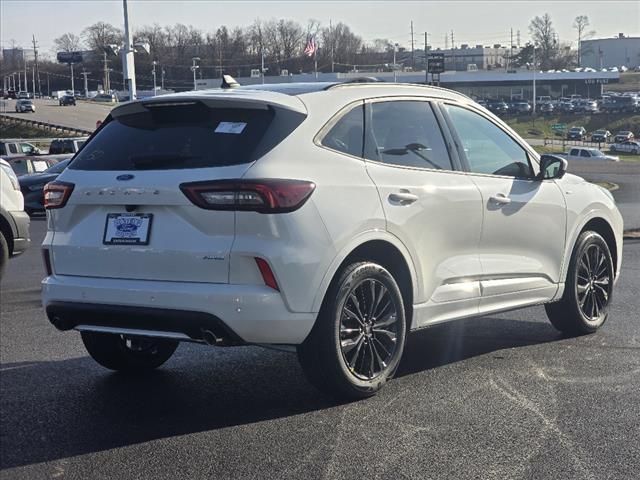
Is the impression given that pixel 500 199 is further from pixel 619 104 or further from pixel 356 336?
pixel 619 104

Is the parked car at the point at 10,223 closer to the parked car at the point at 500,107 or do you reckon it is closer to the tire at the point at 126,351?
the tire at the point at 126,351

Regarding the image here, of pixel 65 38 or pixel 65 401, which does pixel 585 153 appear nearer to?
pixel 65 401

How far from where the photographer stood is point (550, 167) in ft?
23.5

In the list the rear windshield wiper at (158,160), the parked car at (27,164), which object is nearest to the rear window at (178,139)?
the rear windshield wiper at (158,160)

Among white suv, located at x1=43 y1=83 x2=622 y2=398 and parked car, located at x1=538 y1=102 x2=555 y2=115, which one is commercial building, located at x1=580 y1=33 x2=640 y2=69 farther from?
white suv, located at x1=43 y1=83 x2=622 y2=398

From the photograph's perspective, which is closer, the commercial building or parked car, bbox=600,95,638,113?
the commercial building

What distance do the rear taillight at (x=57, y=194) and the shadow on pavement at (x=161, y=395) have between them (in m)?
1.17

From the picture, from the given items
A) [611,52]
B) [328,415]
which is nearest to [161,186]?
[328,415]

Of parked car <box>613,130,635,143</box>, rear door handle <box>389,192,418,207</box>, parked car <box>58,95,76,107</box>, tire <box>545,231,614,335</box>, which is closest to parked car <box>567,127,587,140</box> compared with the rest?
parked car <box>613,130,635,143</box>

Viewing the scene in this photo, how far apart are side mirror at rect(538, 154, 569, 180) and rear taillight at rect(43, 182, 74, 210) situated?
11.3 feet

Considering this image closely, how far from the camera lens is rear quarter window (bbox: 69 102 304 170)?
521cm

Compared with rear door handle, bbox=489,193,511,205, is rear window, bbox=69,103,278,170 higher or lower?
higher

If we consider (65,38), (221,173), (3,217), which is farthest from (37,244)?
(65,38)

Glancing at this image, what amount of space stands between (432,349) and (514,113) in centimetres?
8952
